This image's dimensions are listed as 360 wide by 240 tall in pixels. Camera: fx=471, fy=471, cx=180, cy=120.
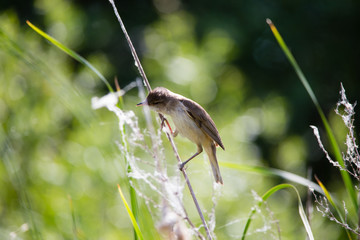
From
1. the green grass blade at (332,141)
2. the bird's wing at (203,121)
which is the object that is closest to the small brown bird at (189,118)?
the bird's wing at (203,121)

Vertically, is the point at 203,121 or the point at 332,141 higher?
the point at 332,141

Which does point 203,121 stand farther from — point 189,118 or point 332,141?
point 332,141

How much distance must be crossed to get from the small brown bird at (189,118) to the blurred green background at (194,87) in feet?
2.28

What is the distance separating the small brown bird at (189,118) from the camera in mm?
1606

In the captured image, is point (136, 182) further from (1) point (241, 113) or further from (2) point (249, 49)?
(2) point (249, 49)

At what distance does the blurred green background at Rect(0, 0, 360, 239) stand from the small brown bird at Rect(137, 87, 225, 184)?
0.70 metres

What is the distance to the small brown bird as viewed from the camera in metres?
1.61

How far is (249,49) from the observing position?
5.07 meters

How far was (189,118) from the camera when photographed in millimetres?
1647

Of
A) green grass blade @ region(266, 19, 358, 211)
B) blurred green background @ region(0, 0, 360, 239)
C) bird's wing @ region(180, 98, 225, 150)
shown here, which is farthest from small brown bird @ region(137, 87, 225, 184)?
blurred green background @ region(0, 0, 360, 239)

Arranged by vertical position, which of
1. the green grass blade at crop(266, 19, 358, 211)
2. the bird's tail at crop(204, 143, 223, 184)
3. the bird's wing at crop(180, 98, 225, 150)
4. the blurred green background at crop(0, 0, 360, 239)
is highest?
the green grass blade at crop(266, 19, 358, 211)

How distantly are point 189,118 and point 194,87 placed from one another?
6.50 ft

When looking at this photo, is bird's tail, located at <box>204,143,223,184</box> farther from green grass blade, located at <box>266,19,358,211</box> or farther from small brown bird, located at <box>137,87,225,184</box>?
green grass blade, located at <box>266,19,358,211</box>

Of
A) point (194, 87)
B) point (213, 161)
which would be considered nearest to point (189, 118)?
point (213, 161)
